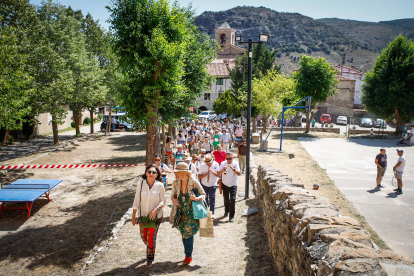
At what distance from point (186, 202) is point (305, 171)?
428 inches

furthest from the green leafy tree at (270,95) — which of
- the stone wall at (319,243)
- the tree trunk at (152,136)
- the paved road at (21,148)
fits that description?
the stone wall at (319,243)

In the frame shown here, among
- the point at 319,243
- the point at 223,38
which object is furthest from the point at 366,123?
the point at 223,38

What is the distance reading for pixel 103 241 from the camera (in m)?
6.87

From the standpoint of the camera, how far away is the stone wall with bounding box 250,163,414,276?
2.59 metres

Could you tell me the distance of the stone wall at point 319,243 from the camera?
259cm

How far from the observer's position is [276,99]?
2650cm

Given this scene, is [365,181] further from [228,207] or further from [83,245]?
[83,245]

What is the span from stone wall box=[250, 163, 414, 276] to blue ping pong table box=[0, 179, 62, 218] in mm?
7593

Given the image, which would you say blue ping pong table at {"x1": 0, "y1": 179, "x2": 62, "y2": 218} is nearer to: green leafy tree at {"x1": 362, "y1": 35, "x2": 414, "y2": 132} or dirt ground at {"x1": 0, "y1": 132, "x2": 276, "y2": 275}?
dirt ground at {"x1": 0, "y1": 132, "x2": 276, "y2": 275}

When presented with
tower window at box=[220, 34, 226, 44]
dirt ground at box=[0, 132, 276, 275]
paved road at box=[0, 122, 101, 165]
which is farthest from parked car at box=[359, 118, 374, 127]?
tower window at box=[220, 34, 226, 44]

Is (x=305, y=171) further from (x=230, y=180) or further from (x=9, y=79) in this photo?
(x=9, y=79)

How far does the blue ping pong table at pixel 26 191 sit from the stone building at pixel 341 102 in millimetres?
48638

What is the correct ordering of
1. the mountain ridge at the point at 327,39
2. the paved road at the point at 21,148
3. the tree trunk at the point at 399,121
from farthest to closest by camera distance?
the mountain ridge at the point at 327,39 < the tree trunk at the point at 399,121 < the paved road at the point at 21,148

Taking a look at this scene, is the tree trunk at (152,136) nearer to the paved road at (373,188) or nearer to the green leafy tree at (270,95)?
the paved road at (373,188)
